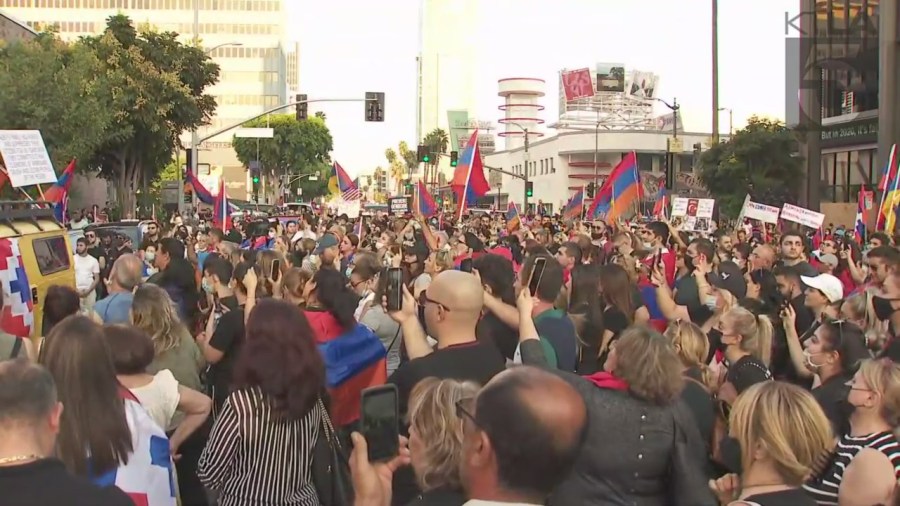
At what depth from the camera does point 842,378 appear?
5.32 m

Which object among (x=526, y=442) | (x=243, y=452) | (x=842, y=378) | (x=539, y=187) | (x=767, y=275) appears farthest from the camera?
(x=539, y=187)

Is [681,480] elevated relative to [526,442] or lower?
lower

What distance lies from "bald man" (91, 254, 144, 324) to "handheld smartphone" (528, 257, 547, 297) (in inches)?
114

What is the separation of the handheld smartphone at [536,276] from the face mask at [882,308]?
9.02 ft

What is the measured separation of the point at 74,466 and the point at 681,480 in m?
2.24

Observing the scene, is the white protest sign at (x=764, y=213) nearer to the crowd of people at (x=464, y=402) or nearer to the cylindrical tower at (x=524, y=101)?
the crowd of people at (x=464, y=402)

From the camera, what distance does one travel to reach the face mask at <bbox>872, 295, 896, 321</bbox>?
7055 mm

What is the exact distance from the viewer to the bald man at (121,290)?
275 inches

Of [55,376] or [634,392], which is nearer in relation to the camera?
[55,376]

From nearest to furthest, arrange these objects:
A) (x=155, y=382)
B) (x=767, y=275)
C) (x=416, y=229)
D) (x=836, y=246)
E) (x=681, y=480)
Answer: (x=681, y=480) → (x=155, y=382) → (x=767, y=275) → (x=836, y=246) → (x=416, y=229)

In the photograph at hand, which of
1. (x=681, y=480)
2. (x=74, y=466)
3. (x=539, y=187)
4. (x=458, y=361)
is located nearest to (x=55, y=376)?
(x=74, y=466)

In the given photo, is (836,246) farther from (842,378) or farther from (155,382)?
(155,382)

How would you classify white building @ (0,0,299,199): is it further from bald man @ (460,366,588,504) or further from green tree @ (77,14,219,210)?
bald man @ (460,366,588,504)

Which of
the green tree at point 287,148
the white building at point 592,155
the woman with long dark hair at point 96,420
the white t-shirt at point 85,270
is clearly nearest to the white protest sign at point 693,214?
the white t-shirt at point 85,270
